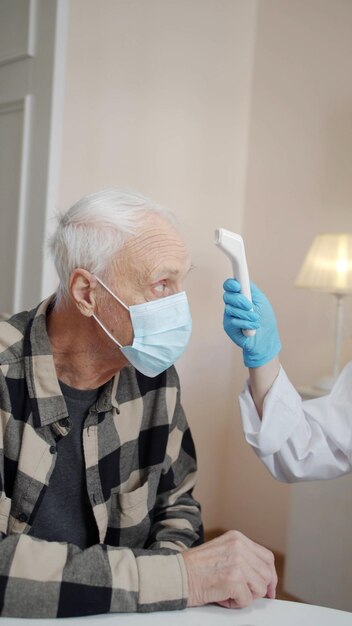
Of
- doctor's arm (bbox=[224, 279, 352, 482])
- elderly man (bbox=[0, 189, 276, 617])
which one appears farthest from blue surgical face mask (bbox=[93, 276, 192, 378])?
doctor's arm (bbox=[224, 279, 352, 482])

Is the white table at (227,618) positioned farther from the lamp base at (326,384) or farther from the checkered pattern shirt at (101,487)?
the lamp base at (326,384)

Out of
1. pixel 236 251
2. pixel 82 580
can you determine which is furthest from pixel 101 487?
pixel 236 251

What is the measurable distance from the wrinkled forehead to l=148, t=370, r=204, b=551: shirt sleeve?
34cm

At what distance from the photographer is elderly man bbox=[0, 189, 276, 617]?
1062 mm

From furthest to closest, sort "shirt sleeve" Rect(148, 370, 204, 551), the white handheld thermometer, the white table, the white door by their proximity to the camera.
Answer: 1. the white door
2. "shirt sleeve" Rect(148, 370, 204, 551)
3. the white handheld thermometer
4. the white table

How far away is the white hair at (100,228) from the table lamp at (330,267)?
1.07 m

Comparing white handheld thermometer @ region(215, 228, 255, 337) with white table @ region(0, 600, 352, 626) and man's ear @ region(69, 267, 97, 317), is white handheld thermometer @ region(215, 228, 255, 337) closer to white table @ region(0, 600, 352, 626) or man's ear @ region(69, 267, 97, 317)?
man's ear @ region(69, 267, 97, 317)

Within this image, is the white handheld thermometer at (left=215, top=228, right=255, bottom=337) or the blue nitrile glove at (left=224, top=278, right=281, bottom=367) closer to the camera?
the white handheld thermometer at (left=215, top=228, right=255, bottom=337)

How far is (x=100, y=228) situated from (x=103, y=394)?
333 mm

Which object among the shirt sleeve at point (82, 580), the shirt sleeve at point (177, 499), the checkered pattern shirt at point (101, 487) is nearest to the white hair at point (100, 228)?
the checkered pattern shirt at point (101, 487)

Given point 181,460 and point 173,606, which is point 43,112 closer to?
point 181,460

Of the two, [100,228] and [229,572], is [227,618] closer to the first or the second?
[229,572]

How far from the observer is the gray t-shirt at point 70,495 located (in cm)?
109

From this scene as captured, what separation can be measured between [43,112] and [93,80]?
299 mm
